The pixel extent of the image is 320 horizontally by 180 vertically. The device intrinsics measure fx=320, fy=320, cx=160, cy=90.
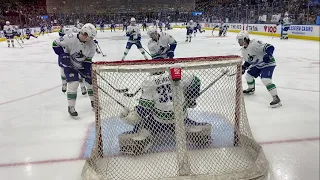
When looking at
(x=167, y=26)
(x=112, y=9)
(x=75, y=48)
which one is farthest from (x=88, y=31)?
(x=112, y=9)

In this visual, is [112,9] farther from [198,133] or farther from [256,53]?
[198,133]

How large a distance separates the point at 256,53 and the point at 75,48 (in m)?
1.90

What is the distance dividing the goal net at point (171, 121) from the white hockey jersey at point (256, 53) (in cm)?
136

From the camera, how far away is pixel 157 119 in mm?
2156

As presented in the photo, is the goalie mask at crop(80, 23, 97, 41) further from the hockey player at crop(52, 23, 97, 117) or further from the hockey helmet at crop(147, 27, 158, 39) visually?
the hockey helmet at crop(147, 27, 158, 39)

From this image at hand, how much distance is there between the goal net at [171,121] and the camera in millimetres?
1847

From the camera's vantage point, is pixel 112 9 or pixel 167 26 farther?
pixel 112 9

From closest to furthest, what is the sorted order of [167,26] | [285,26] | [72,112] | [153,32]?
[72,112] → [153,32] → [285,26] → [167,26]

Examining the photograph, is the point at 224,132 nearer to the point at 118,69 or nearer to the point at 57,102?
the point at 118,69

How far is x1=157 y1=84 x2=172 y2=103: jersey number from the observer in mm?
2068

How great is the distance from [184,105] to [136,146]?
1.44 feet

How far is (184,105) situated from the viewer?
200 centimetres

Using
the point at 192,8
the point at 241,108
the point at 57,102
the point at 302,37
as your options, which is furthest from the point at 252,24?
the point at 241,108

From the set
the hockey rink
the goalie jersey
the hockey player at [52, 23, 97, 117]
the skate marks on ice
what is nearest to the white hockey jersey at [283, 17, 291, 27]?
the hockey rink
